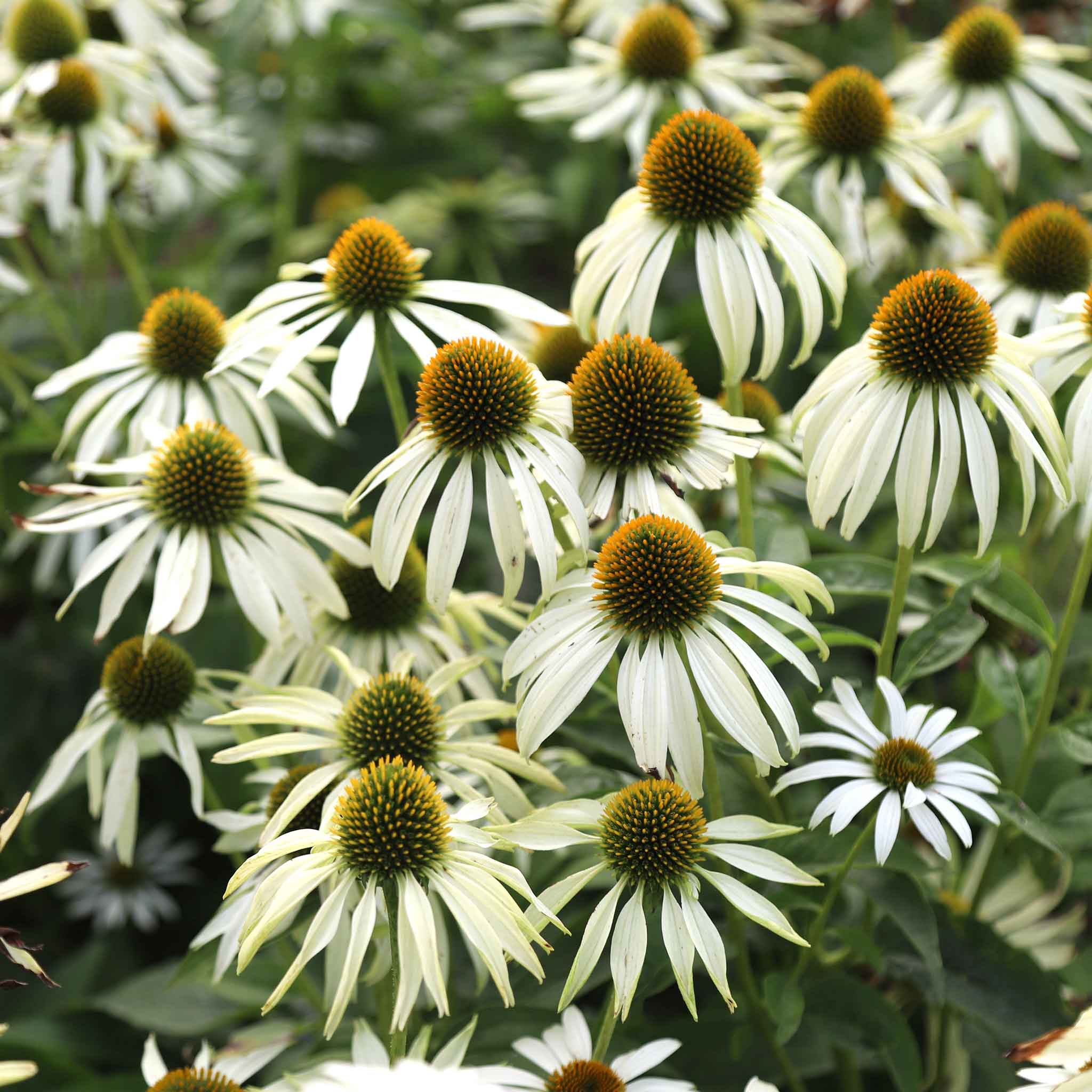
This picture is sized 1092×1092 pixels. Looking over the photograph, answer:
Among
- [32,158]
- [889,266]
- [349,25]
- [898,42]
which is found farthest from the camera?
[349,25]

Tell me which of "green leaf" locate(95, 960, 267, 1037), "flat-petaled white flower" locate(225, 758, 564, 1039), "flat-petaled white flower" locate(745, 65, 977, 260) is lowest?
"green leaf" locate(95, 960, 267, 1037)

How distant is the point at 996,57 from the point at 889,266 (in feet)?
1.30

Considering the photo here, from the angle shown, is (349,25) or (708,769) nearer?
(708,769)

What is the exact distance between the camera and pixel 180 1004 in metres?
1.67

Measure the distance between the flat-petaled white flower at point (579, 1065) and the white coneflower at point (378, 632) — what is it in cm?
42

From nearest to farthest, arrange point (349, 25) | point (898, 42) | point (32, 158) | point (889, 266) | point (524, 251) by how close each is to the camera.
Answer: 1. point (32, 158)
2. point (889, 266)
3. point (898, 42)
4. point (349, 25)
5. point (524, 251)

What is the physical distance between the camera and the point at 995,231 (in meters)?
2.37

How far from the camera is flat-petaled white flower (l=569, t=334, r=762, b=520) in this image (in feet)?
3.90

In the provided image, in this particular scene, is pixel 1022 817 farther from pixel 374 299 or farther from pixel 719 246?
pixel 374 299

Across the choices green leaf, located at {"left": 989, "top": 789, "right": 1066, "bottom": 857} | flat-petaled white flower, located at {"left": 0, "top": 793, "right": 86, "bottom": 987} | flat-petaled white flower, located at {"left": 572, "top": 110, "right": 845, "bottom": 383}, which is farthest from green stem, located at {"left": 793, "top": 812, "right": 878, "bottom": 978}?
flat-petaled white flower, located at {"left": 0, "top": 793, "right": 86, "bottom": 987}

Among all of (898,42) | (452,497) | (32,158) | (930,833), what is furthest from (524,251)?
(930,833)

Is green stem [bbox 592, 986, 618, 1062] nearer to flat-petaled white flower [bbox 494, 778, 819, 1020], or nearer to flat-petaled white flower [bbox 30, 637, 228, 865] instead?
flat-petaled white flower [bbox 494, 778, 819, 1020]

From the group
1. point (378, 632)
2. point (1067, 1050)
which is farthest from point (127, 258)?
point (1067, 1050)

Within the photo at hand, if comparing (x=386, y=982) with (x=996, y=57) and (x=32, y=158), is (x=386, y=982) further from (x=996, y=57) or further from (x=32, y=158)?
(x=996, y=57)
